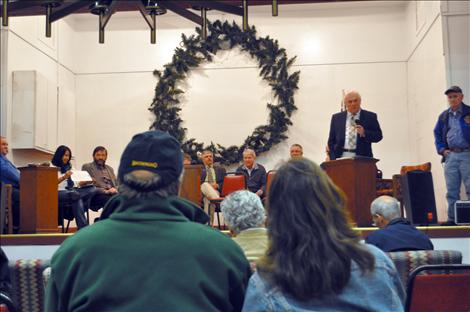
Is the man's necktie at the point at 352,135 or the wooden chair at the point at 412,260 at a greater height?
the man's necktie at the point at 352,135

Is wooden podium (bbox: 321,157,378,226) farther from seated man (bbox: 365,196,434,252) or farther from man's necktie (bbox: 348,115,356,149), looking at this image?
seated man (bbox: 365,196,434,252)

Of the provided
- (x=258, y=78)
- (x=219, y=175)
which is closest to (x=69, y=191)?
(x=219, y=175)

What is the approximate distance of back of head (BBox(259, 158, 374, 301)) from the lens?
1.42m

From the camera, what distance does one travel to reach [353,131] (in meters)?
6.27

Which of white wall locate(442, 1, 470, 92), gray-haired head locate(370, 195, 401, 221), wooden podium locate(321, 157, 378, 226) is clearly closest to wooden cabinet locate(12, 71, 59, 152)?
wooden podium locate(321, 157, 378, 226)

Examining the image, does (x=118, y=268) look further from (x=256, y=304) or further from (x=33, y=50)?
(x=33, y=50)

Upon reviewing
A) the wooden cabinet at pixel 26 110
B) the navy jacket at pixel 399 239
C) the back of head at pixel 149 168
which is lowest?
the navy jacket at pixel 399 239

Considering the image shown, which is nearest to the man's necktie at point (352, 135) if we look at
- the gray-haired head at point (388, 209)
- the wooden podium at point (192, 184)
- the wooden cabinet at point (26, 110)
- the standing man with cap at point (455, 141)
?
the standing man with cap at point (455, 141)

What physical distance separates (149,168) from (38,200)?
5.03 metres

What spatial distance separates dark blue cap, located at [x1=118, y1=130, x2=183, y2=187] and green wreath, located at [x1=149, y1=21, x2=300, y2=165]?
8557mm

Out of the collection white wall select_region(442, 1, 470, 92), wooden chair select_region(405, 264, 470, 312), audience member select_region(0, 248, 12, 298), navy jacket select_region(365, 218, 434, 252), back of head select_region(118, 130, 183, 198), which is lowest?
wooden chair select_region(405, 264, 470, 312)

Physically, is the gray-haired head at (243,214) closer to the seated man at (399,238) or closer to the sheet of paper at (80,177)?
the seated man at (399,238)

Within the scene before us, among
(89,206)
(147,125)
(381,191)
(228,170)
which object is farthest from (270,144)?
(89,206)

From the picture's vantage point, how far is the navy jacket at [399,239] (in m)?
3.42
